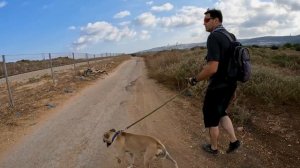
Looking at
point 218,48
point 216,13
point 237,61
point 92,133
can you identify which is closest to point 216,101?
point 237,61

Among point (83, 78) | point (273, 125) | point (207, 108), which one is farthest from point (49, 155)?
point (83, 78)

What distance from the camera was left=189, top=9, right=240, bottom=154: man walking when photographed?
5.14 meters

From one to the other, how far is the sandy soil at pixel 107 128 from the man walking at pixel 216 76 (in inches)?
21.5

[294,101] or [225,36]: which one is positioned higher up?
[225,36]

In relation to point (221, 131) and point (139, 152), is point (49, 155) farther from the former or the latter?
point (221, 131)

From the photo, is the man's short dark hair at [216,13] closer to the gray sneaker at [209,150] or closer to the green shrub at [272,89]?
the gray sneaker at [209,150]

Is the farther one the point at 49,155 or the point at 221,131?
the point at 221,131

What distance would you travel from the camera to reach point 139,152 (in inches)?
204

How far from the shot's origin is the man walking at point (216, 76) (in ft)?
16.9

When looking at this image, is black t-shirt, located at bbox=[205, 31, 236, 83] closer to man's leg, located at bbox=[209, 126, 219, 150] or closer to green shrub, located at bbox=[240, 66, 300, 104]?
man's leg, located at bbox=[209, 126, 219, 150]

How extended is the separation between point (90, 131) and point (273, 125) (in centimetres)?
384

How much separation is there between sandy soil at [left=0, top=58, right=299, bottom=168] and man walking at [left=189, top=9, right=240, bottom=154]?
21.5 inches

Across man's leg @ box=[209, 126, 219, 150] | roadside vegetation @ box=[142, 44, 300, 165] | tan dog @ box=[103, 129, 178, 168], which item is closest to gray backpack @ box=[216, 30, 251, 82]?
man's leg @ box=[209, 126, 219, 150]

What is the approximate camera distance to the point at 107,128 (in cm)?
812
